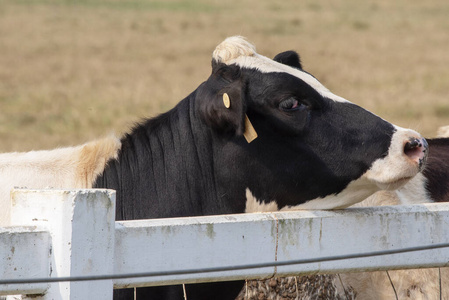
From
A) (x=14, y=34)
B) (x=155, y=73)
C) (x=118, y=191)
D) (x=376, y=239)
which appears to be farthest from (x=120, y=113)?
(x=14, y=34)

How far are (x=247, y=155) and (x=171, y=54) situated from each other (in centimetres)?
2171

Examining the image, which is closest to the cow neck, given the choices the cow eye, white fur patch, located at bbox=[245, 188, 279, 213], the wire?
white fur patch, located at bbox=[245, 188, 279, 213]

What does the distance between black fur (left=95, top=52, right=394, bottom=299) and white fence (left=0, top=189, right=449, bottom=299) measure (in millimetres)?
547

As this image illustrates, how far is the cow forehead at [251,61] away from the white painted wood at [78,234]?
5.31ft

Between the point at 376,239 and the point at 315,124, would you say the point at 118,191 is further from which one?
the point at 376,239

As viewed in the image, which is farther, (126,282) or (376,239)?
(376,239)

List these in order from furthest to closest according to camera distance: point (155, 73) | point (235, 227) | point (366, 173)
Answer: point (155, 73) < point (366, 173) < point (235, 227)

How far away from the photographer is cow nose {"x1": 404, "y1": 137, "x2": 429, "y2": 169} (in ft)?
11.5

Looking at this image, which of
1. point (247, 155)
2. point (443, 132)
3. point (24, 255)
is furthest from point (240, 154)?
point (443, 132)

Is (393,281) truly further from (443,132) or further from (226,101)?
(443,132)

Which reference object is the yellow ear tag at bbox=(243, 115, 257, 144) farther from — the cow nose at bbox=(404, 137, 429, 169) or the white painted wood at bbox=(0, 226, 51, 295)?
the white painted wood at bbox=(0, 226, 51, 295)

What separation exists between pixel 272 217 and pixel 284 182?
3.11ft

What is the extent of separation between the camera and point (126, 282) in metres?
2.54

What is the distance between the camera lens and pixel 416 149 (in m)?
3.55
